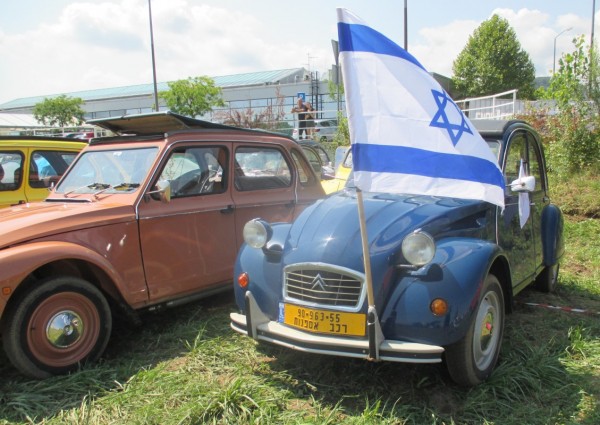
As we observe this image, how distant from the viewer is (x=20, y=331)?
3541 millimetres

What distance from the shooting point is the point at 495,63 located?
131 feet

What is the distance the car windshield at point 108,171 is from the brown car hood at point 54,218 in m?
0.31

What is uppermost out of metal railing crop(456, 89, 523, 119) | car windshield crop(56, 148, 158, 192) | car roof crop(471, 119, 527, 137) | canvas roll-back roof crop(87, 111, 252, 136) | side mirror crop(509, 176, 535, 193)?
metal railing crop(456, 89, 523, 119)

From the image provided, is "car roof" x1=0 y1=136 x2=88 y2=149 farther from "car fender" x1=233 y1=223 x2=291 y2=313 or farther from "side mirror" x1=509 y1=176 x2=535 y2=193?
"side mirror" x1=509 y1=176 x2=535 y2=193

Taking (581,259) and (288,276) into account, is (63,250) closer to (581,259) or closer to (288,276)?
(288,276)

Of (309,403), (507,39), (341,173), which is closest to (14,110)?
(507,39)

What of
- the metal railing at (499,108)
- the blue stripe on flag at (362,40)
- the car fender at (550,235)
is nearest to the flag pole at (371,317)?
the blue stripe on flag at (362,40)

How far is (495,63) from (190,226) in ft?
134

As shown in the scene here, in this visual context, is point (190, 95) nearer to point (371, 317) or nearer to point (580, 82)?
point (580, 82)

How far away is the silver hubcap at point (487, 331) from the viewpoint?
3.30 m

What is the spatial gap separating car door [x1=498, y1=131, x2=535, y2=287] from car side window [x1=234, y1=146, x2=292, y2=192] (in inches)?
93.7

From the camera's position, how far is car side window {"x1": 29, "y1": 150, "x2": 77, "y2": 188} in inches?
266

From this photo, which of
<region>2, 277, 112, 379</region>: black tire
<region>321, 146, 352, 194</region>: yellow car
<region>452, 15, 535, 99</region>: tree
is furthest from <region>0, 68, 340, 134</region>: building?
<region>2, 277, 112, 379</region>: black tire

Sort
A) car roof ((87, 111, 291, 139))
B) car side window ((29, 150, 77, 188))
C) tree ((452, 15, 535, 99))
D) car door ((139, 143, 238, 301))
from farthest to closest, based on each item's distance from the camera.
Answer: tree ((452, 15, 535, 99)) < car side window ((29, 150, 77, 188)) < car roof ((87, 111, 291, 139)) < car door ((139, 143, 238, 301))
